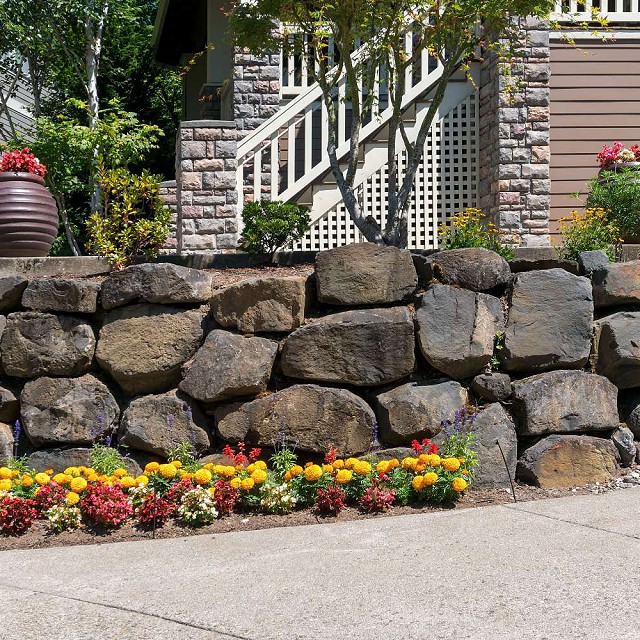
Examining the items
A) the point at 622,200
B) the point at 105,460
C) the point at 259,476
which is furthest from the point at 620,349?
the point at 105,460

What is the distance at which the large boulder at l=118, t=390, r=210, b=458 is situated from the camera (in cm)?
566

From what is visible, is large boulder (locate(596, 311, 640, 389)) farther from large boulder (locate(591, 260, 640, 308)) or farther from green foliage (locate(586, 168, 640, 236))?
green foliage (locate(586, 168, 640, 236))

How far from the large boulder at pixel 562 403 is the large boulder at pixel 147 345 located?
2.06m

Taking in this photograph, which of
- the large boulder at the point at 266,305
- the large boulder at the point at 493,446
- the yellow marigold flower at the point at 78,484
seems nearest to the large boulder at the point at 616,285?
the large boulder at the point at 493,446

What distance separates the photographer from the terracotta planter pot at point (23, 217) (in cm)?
688

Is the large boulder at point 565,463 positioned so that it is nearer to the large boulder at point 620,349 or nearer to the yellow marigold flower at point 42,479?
the large boulder at point 620,349

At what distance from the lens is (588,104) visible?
9844 mm

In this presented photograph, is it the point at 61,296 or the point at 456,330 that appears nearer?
the point at 456,330

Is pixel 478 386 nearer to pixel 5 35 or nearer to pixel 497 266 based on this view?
pixel 497 266

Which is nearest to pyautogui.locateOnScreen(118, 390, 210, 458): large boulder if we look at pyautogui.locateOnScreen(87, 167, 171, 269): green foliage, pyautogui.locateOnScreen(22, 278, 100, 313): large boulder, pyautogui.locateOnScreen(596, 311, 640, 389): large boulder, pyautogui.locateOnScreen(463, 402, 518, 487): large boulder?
pyautogui.locateOnScreen(22, 278, 100, 313): large boulder

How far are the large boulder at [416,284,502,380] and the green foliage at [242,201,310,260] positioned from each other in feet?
5.10

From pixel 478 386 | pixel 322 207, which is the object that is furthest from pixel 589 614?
pixel 322 207

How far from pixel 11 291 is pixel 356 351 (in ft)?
7.27

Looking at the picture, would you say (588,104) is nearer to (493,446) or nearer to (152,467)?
(493,446)
